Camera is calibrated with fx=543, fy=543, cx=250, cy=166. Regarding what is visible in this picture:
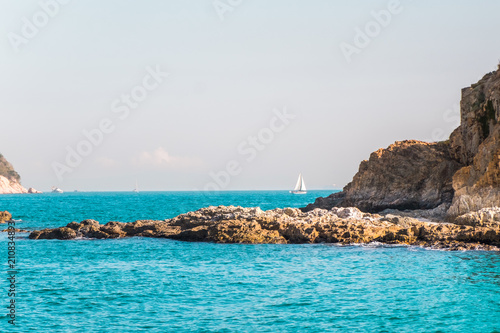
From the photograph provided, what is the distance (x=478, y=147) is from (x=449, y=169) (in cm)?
801

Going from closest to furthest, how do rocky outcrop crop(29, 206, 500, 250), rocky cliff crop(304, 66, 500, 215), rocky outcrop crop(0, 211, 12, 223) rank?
1. rocky outcrop crop(29, 206, 500, 250)
2. rocky cliff crop(304, 66, 500, 215)
3. rocky outcrop crop(0, 211, 12, 223)

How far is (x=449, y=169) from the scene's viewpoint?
6178cm

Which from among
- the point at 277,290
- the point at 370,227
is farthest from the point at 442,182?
the point at 277,290

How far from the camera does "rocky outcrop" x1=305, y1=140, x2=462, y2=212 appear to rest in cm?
6166

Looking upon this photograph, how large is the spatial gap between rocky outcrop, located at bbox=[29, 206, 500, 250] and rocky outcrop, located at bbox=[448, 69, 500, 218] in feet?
18.3

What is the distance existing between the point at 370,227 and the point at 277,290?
60.3ft

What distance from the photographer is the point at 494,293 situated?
25.4 meters

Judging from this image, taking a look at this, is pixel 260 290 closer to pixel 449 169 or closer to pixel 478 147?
pixel 478 147

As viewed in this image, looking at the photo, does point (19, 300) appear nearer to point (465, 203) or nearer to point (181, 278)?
point (181, 278)

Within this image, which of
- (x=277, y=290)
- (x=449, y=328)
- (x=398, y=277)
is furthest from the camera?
(x=398, y=277)

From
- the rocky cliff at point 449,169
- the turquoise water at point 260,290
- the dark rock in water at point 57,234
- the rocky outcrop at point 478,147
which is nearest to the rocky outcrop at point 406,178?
the rocky cliff at point 449,169

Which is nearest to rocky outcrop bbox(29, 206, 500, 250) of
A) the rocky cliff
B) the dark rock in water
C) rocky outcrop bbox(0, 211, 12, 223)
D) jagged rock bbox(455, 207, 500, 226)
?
the dark rock in water

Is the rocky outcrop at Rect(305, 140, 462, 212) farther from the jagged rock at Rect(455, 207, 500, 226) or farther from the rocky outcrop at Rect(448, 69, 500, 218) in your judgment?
the jagged rock at Rect(455, 207, 500, 226)

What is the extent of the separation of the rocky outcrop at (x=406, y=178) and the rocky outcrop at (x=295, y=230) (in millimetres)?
15330
